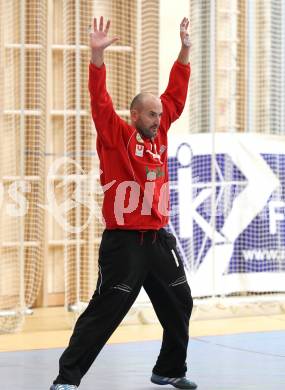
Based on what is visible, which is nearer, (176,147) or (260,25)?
(176,147)

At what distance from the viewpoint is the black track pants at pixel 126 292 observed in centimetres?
490

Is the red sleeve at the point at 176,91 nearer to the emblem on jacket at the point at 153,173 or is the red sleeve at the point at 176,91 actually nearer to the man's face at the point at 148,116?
the man's face at the point at 148,116

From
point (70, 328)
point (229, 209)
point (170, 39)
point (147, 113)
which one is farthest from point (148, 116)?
point (170, 39)

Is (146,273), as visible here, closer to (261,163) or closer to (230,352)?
(230,352)

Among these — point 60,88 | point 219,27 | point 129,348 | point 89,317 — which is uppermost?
point 219,27

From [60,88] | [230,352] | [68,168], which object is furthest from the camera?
[60,88]

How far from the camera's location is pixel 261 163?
8867 millimetres

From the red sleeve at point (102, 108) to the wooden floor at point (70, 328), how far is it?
237cm

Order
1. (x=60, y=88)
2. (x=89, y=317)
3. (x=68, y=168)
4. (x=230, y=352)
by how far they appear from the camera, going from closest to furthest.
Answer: (x=89, y=317), (x=230, y=352), (x=68, y=168), (x=60, y=88)

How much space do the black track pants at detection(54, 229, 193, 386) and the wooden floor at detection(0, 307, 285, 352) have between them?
1.93 meters

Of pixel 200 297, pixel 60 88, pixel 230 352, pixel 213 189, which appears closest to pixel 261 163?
pixel 213 189

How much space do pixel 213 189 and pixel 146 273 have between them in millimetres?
3534

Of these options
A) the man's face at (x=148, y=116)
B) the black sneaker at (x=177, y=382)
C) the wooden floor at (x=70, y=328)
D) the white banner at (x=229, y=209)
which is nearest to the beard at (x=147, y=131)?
the man's face at (x=148, y=116)

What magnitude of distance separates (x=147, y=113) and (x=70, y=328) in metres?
3.24
